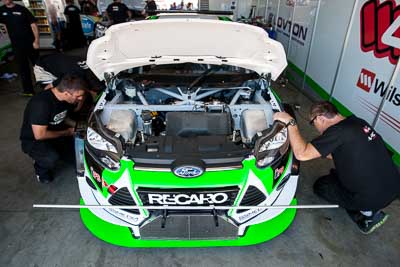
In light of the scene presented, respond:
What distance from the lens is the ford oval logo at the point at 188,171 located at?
153 centimetres

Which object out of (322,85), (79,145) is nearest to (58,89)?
(79,145)

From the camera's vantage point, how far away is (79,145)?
6.54ft

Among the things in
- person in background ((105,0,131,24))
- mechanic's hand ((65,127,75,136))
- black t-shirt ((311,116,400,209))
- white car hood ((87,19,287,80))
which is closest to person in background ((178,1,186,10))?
person in background ((105,0,131,24))

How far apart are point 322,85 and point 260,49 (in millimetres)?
2393

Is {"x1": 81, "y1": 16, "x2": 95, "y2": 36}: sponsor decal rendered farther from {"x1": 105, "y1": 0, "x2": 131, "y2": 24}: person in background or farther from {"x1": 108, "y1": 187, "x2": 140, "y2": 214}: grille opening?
{"x1": 108, "y1": 187, "x2": 140, "y2": 214}: grille opening

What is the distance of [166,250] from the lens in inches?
74.8

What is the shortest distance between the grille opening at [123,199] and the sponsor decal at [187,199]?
0.12 m

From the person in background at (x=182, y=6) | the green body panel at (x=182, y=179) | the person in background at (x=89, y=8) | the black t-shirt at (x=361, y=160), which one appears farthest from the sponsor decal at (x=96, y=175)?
the person in background at (x=182, y=6)

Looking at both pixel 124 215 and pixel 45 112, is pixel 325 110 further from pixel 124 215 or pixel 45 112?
pixel 45 112

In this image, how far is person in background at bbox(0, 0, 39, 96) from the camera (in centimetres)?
427

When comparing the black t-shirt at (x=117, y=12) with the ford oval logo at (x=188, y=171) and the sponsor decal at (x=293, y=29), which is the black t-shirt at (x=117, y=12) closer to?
the sponsor decal at (x=293, y=29)

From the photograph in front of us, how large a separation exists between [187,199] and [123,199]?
38 cm

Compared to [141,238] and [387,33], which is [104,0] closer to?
[387,33]

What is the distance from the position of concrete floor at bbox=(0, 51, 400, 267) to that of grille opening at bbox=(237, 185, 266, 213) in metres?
0.45
